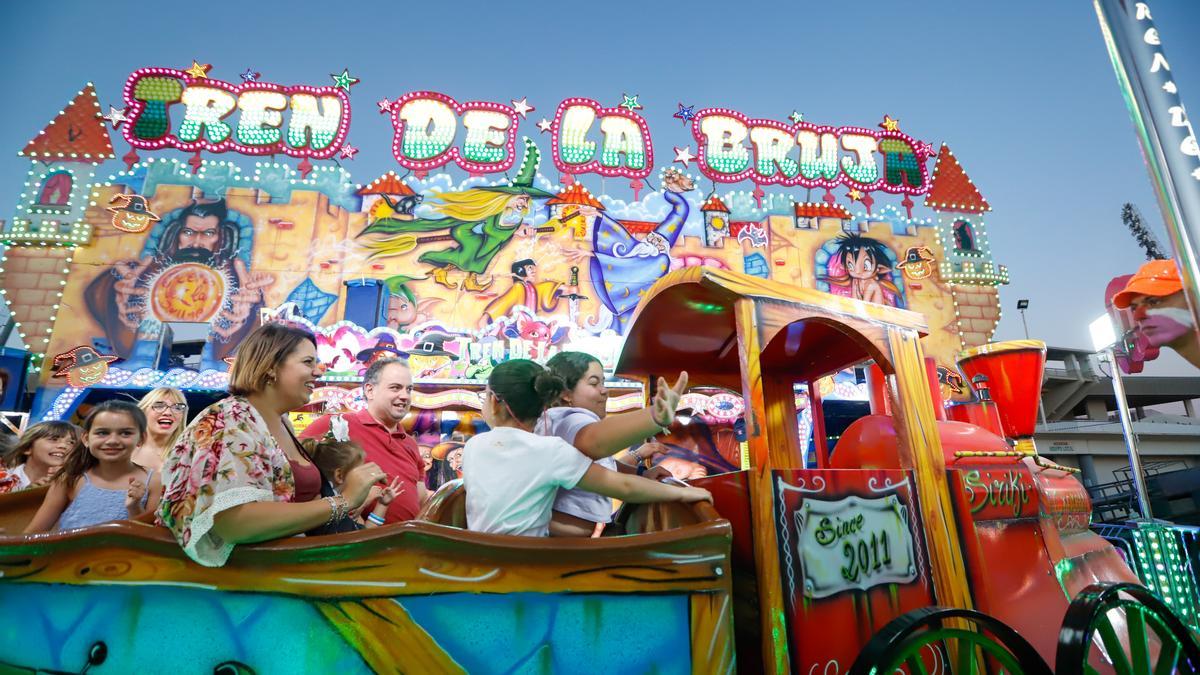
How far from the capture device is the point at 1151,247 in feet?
62.8

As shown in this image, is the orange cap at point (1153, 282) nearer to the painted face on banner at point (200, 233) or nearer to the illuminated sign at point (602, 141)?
the illuminated sign at point (602, 141)

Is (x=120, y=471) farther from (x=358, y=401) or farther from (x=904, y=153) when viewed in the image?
(x=904, y=153)

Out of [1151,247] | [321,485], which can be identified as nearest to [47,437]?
[321,485]

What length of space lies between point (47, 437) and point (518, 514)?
4.15 metres

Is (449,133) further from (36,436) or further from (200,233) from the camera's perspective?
(36,436)

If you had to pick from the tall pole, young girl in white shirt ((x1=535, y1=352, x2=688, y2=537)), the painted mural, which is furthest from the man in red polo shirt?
the tall pole

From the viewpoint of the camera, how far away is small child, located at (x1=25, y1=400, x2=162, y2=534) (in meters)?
2.69

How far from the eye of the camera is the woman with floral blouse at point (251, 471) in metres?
1.55

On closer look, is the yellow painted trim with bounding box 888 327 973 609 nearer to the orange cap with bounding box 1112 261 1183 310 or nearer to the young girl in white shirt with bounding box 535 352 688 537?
Result: the orange cap with bounding box 1112 261 1183 310

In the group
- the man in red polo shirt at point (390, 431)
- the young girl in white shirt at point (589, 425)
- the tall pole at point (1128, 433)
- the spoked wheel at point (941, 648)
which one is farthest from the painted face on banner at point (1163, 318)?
the tall pole at point (1128, 433)

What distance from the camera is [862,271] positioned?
Result: 506 inches

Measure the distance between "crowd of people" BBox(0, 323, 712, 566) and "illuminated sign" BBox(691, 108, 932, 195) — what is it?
1205 centimetres

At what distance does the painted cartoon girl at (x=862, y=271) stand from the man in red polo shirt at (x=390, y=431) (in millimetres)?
11037

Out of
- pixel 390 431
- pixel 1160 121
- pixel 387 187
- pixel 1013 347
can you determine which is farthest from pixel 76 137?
pixel 1160 121
